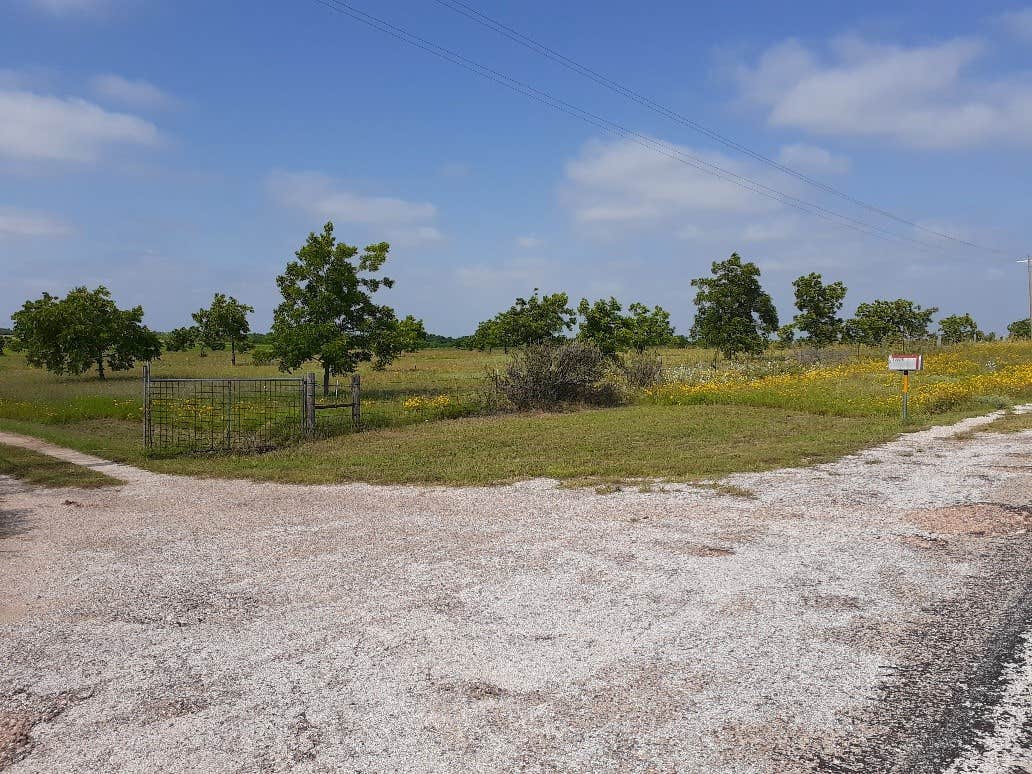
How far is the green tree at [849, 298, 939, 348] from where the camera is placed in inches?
1820

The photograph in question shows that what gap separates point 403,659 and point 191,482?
24.4 ft

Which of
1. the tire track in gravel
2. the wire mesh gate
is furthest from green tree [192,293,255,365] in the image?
the tire track in gravel

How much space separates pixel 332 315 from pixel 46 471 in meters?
14.3

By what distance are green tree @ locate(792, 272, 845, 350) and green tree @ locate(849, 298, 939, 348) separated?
460cm

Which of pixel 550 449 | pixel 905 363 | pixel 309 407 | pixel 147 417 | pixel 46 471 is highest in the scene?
pixel 905 363

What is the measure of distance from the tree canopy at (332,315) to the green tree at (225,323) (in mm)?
28485

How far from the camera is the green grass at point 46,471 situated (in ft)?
33.3

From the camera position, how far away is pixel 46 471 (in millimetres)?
11023

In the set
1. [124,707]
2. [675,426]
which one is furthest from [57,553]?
[675,426]

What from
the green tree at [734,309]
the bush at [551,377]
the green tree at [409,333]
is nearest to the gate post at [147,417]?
the bush at [551,377]

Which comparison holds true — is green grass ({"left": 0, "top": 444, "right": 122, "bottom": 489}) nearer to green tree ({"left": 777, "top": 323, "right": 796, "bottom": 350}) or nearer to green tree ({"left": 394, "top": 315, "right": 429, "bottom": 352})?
green tree ({"left": 394, "top": 315, "right": 429, "bottom": 352})

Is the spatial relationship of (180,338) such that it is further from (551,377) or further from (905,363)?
(905,363)

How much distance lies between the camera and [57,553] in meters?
6.42

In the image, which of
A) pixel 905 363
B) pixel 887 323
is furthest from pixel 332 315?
pixel 887 323
